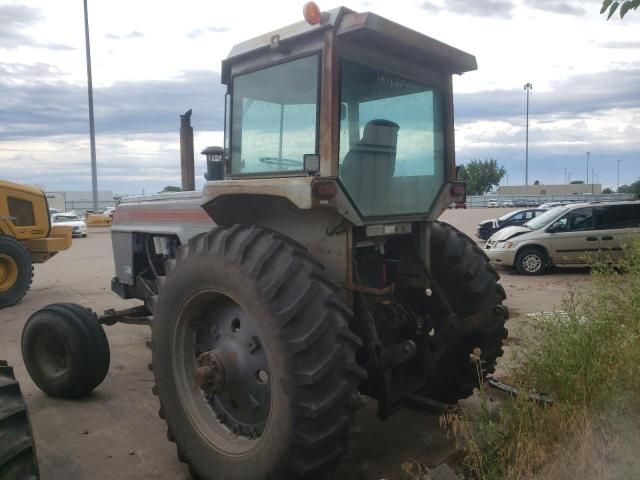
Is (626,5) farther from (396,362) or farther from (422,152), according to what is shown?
(396,362)

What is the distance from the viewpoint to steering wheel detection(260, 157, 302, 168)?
345 centimetres

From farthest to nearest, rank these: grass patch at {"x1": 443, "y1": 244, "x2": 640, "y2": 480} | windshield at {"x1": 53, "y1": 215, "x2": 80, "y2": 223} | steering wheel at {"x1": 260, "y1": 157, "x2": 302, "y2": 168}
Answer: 1. windshield at {"x1": 53, "y1": 215, "x2": 80, "y2": 223}
2. steering wheel at {"x1": 260, "y1": 157, "x2": 302, "y2": 168}
3. grass patch at {"x1": 443, "y1": 244, "x2": 640, "y2": 480}

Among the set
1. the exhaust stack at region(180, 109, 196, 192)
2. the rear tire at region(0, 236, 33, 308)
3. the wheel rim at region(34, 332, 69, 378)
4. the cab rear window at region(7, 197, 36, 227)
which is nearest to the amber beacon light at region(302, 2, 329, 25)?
the exhaust stack at region(180, 109, 196, 192)

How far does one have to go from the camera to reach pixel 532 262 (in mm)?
12891

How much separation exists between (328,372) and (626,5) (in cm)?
243

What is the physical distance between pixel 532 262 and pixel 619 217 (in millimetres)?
2203

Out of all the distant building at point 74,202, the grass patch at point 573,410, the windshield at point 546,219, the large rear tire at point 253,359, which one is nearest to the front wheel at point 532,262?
the windshield at point 546,219

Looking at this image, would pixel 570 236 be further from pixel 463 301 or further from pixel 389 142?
pixel 389 142

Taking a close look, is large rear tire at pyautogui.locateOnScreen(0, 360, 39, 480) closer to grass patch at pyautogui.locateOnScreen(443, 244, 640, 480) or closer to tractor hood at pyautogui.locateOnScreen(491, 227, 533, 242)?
grass patch at pyautogui.locateOnScreen(443, 244, 640, 480)

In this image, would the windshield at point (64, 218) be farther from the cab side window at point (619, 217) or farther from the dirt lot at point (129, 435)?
the cab side window at point (619, 217)

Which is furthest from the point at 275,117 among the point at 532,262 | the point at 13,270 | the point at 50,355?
the point at 532,262

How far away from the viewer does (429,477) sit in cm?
284

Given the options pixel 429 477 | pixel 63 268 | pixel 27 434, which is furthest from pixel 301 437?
pixel 63 268

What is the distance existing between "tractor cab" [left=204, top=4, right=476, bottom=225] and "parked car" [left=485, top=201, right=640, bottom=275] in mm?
9255
